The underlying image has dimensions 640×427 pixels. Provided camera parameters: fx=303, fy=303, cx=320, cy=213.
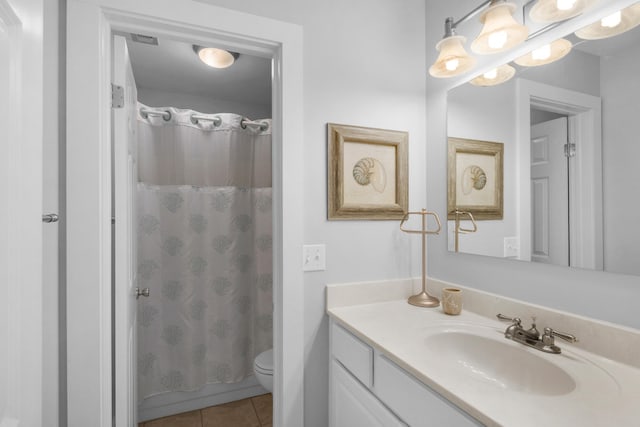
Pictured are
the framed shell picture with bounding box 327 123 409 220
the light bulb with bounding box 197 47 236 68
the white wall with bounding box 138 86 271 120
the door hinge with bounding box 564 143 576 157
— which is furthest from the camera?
the white wall with bounding box 138 86 271 120

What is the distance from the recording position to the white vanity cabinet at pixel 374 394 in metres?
0.75

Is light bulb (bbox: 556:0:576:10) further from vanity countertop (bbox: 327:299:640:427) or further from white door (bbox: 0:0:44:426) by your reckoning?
white door (bbox: 0:0:44:426)

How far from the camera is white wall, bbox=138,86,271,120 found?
8.47 ft

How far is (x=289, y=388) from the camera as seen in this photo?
127 cm

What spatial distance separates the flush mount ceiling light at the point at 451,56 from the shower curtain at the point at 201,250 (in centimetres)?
134

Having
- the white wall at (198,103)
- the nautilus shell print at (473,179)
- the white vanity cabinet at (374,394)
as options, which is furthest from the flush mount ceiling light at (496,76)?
the white wall at (198,103)

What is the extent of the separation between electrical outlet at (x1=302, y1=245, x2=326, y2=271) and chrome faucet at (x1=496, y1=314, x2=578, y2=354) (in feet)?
2.34

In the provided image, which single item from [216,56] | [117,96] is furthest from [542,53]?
[216,56]

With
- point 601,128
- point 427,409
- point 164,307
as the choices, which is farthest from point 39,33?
point 164,307

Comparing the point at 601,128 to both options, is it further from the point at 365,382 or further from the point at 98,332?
the point at 98,332

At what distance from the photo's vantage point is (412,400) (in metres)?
0.82

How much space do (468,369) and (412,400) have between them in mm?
315

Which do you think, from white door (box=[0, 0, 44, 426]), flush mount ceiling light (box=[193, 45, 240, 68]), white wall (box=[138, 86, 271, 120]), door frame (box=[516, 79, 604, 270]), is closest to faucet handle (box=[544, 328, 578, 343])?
door frame (box=[516, 79, 604, 270])

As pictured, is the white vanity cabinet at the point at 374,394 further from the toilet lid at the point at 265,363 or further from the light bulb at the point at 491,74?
the light bulb at the point at 491,74
